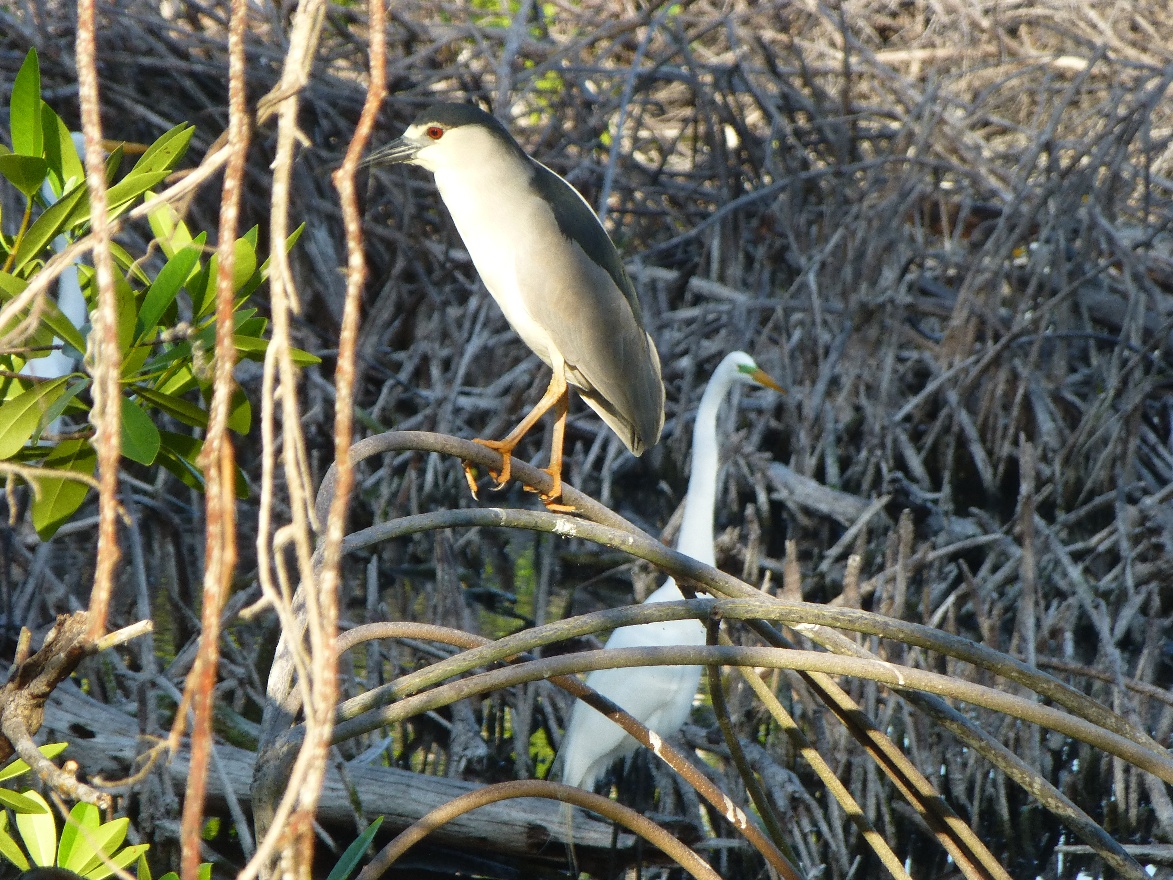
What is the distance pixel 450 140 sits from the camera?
2795 millimetres

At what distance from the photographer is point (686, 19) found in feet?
21.2

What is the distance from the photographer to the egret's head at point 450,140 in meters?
2.79

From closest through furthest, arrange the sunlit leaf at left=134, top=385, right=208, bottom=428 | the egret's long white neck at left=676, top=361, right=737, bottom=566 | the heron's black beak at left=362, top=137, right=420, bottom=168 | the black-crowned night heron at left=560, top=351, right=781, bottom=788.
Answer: the sunlit leaf at left=134, top=385, right=208, bottom=428
the heron's black beak at left=362, top=137, right=420, bottom=168
the black-crowned night heron at left=560, top=351, right=781, bottom=788
the egret's long white neck at left=676, top=361, right=737, bottom=566

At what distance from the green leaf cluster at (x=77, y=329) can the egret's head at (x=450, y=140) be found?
146 cm

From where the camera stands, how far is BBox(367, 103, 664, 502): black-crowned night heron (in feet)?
9.18

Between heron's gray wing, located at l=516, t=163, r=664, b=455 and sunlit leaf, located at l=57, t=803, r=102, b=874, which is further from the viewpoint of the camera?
heron's gray wing, located at l=516, t=163, r=664, b=455

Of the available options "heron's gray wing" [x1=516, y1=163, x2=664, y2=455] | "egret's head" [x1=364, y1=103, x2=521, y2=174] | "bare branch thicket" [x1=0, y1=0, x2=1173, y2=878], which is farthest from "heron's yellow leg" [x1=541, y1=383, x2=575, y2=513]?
"bare branch thicket" [x1=0, y1=0, x2=1173, y2=878]

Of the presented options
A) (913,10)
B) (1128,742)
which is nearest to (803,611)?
(1128,742)

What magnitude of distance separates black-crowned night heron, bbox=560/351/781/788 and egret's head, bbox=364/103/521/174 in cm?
120

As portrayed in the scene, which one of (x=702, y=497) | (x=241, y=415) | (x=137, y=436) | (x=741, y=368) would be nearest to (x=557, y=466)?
(x=702, y=497)

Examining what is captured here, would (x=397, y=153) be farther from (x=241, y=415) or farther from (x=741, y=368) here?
(x=741, y=368)

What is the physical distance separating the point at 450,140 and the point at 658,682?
63.5 inches

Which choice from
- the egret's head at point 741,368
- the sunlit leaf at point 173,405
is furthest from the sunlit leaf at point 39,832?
the egret's head at point 741,368

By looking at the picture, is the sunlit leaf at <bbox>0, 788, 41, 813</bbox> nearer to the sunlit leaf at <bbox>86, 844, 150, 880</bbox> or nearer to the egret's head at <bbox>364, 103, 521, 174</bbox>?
the sunlit leaf at <bbox>86, 844, 150, 880</bbox>
